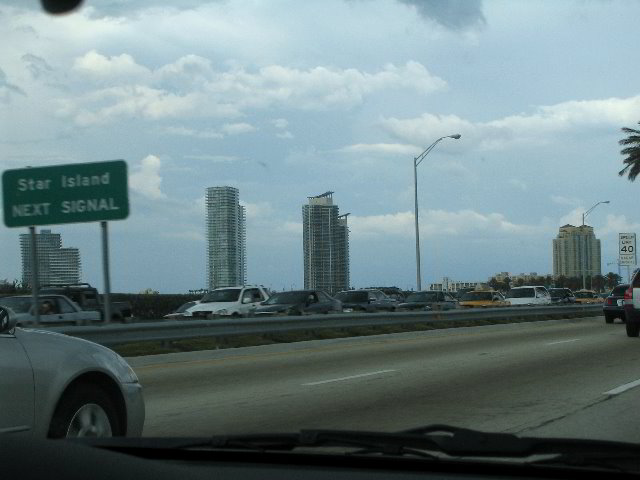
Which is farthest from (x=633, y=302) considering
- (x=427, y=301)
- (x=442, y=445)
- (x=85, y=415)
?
(x=442, y=445)

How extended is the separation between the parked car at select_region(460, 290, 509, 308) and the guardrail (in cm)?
609

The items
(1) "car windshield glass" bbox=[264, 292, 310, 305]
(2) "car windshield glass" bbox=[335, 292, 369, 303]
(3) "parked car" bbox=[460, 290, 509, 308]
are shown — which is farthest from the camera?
(3) "parked car" bbox=[460, 290, 509, 308]

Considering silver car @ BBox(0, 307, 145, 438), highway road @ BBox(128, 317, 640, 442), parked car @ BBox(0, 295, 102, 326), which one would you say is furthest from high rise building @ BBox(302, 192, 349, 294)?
silver car @ BBox(0, 307, 145, 438)

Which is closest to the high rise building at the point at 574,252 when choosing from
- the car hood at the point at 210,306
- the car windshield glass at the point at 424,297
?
the car windshield glass at the point at 424,297

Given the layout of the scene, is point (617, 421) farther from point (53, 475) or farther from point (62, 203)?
point (62, 203)

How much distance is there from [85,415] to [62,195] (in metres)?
10.4

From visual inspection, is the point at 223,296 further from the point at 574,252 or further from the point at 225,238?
the point at 574,252

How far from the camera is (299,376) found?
559 inches

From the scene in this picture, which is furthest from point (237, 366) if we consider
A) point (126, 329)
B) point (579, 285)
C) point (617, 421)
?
point (579, 285)

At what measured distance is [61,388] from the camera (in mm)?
5988

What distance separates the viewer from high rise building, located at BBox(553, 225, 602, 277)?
336ft

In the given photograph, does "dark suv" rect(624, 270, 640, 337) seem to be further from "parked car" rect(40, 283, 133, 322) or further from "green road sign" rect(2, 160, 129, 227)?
"parked car" rect(40, 283, 133, 322)

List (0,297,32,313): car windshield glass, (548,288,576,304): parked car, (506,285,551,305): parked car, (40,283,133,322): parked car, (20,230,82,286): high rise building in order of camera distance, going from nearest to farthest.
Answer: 1. (0,297,32,313): car windshield glass
2. (20,230,82,286): high rise building
3. (40,283,133,322): parked car
4. (506,285,551,305): parked car
5. (548,288,576,304): parked car

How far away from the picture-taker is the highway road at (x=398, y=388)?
9133mm
